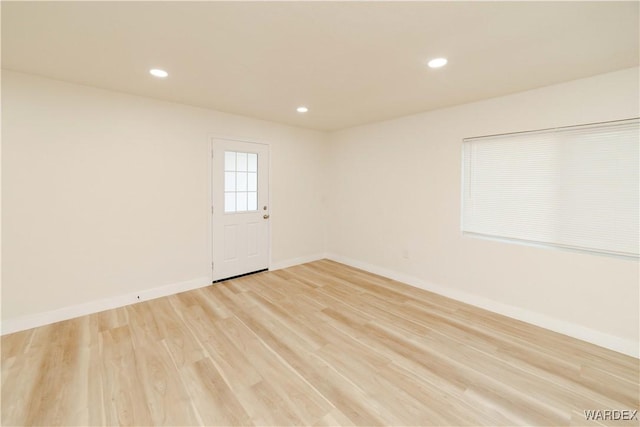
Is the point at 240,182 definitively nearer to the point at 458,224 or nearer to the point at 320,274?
the point at 320,274

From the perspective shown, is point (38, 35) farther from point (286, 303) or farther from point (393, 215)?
point (393, 215)

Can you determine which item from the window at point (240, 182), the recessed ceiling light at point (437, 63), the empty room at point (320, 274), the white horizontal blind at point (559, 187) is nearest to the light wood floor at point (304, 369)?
the empty room at point (320, 274)

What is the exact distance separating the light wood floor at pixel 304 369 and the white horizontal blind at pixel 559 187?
101 cm

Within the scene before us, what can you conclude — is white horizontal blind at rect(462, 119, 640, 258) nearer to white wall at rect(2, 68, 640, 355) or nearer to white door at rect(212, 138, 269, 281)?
white wall at rect(2, 68, 640, 355)

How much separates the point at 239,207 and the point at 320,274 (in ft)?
5.48

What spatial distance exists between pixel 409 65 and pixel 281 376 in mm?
2726

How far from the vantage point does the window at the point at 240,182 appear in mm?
4047

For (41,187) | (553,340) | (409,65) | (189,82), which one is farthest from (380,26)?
(41,187)

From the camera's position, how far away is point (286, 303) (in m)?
3.32

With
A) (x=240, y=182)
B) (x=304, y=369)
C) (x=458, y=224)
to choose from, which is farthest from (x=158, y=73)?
(x=458, y=224)

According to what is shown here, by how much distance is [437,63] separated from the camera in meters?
2.28

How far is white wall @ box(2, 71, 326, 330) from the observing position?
8.60 feet

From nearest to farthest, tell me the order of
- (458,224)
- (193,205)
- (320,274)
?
(458,224), (193,205), (320,274)

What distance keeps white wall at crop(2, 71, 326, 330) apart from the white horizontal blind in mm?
3363
